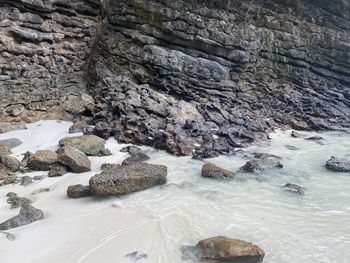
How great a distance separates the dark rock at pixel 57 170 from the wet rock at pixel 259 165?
3711 millimetres

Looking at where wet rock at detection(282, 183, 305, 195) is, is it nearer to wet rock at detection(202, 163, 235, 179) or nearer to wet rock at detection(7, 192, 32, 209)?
wet rock at detection(202, 163, 235, 179)

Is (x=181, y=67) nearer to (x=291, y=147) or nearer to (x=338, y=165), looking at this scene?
(x=291, y=147)

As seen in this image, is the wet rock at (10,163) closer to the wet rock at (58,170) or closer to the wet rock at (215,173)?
the wet rock at (58,170)

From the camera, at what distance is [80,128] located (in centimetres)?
962

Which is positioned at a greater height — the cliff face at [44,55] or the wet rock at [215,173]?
the cliff face at [44,55]

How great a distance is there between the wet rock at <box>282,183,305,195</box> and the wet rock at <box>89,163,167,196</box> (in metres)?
2.29

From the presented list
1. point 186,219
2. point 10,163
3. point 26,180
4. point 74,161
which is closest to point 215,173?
point 186,219

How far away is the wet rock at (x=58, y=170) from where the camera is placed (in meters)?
6.89

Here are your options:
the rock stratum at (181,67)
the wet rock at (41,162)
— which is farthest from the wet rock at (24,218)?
the rock stratum at (181,67)

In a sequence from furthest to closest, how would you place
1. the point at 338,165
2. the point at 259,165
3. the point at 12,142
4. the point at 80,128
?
1. the point at 80,128
2. the point at 12,142
3. the point at 338,165
4. the point at 259,165

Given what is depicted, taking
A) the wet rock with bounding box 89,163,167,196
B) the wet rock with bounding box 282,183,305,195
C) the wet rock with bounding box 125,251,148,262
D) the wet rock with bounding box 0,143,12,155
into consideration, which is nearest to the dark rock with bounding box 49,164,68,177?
the wet rock with bounding box 89,163,167,196

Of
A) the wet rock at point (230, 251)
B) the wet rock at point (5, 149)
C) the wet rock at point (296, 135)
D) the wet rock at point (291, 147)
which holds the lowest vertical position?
the wet rock at point (5, 149)

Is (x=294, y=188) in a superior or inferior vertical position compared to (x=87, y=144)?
superior

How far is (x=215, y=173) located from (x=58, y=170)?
3.12 m
